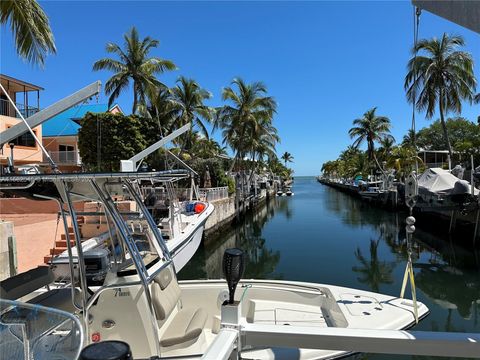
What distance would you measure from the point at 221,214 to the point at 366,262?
12.0m

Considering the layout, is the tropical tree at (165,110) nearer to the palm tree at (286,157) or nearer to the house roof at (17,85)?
the house roof at (17,85)

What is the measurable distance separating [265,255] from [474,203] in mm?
10939

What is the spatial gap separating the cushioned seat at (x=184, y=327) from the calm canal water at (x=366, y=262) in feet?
11.7

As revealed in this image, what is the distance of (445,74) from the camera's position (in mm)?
28891

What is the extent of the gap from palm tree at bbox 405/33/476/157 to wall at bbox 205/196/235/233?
54.6 feet

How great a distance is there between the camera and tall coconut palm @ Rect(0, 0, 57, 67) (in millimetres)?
9305

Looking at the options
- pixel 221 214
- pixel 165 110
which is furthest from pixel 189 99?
pixel 221 214

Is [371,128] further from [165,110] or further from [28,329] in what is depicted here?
[28,329]

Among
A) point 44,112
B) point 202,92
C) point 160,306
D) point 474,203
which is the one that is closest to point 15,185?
point 44,112

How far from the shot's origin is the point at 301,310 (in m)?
5.53

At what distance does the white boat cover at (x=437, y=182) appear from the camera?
21.1m

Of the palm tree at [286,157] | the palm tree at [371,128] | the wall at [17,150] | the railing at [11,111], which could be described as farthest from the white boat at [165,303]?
the palm tree at [286,157]

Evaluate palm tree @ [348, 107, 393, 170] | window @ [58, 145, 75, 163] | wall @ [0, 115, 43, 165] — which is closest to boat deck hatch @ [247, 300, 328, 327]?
wall @ [0, 115, 43, 165]

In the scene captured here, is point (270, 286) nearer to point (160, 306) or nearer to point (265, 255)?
point (160, 306)
